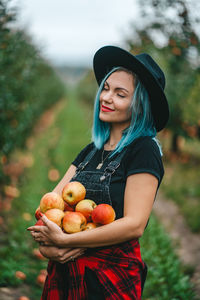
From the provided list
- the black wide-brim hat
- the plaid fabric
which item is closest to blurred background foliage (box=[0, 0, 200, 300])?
the plaid fabric

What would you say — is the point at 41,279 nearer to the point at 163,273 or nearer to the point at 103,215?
the point at 163,273

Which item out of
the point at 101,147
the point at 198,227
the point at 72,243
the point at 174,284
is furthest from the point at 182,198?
the point at 72,243

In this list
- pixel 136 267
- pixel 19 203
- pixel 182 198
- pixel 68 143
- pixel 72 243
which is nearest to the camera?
pixel 72 243

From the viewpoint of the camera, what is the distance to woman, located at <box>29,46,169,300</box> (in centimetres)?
157

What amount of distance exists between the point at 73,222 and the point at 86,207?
0.42 ft

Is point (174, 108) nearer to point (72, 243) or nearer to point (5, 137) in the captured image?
point (5, 137)

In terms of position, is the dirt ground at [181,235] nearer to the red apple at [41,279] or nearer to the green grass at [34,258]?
the green grass at [34,258]

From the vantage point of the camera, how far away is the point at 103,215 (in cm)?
153

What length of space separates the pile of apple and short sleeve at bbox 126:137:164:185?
254mm

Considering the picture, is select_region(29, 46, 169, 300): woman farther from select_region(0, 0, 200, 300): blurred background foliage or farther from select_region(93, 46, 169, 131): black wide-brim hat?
select_region(0, 0, 200, 300): blurred background foliage

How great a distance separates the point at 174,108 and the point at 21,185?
5.47 meters

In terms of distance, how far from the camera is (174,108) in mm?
9500

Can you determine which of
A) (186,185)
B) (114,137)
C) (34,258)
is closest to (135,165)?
(114,137)

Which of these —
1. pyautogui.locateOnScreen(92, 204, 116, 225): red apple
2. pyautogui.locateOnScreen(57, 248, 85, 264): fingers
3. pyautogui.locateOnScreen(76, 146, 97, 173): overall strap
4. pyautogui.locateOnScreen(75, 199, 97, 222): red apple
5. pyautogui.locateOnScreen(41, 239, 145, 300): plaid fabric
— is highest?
pyautogui.locateOnScreen(76, 146, 97, 173): overall strap
